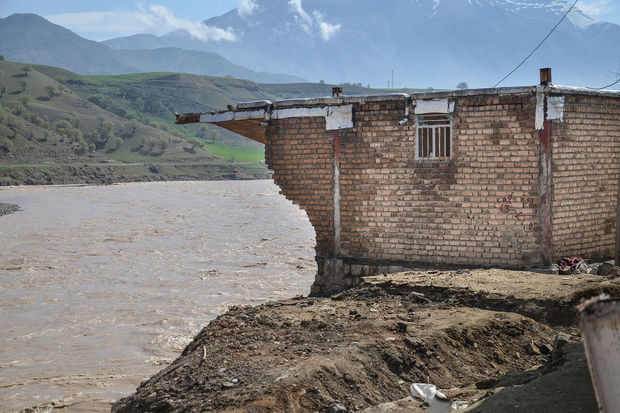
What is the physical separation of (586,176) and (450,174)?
2.48 m

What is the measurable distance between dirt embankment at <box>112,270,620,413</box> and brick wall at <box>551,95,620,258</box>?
185 centimetres

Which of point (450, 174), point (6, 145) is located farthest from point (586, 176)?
point (6, 145)

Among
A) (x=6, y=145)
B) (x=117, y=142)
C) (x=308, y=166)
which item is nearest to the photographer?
(x=308, y=166)

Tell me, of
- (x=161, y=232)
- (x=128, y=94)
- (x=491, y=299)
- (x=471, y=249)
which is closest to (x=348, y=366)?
(x=491, y=299)

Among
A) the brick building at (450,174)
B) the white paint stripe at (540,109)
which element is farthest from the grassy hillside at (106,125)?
the white paint stripe at (540,109)

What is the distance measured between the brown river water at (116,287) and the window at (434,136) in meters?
5.68

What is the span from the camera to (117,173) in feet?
253

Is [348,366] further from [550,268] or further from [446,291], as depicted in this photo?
[550,268]

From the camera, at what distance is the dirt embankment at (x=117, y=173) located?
219ft

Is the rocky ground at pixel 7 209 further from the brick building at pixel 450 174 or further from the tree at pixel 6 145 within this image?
the tree at pixel 6 145

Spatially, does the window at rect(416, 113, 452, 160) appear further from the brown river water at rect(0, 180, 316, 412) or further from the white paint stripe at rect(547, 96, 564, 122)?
the brown river water at rect(0, 180, 316, 412)

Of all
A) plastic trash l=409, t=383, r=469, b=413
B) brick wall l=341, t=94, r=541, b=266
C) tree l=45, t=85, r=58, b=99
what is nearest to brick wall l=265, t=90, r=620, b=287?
brick wall l=341, t=94, r=541, b=266

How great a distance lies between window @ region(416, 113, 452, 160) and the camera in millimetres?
10648

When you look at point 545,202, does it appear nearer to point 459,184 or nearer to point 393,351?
point 459,184
